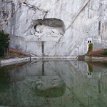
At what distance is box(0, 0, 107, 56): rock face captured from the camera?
32.2m

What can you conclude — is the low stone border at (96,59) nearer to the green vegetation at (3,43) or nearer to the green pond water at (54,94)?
the green vegetation at (3,43)

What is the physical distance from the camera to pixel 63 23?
108 ft

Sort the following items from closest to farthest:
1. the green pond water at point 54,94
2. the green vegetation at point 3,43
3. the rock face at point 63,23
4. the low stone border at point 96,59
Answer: the green pond water at point 54,94 < the green vegetation at point 3,43 < the low stone border at point 96,59 < the rock face at point 63,23

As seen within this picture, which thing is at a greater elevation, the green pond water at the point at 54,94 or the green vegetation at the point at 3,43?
the green vegetation at the point at 3,43

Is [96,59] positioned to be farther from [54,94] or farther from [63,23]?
[54,94]

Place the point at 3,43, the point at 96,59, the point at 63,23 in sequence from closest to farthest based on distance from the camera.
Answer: the point at 3,43 → the point at 96,59 → the point at 63,23

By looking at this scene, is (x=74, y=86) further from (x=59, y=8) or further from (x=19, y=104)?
(x=59, y=8)

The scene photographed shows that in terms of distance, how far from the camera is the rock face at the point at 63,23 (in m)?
32.2

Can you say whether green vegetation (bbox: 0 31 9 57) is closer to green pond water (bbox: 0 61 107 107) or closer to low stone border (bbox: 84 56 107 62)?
low stone border (bbox: 84 56 107 62)

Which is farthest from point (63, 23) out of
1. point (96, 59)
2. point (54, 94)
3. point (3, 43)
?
point (54, 94)

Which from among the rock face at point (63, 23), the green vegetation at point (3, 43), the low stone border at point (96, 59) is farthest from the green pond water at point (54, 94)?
the rock face at point (63, 23)

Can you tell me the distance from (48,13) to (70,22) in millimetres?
2244

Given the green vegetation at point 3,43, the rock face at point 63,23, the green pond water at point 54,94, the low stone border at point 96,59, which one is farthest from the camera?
the rock face at point 63,23

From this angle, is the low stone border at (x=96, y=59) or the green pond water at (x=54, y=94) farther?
the low stone border at (x=96, y=59)
